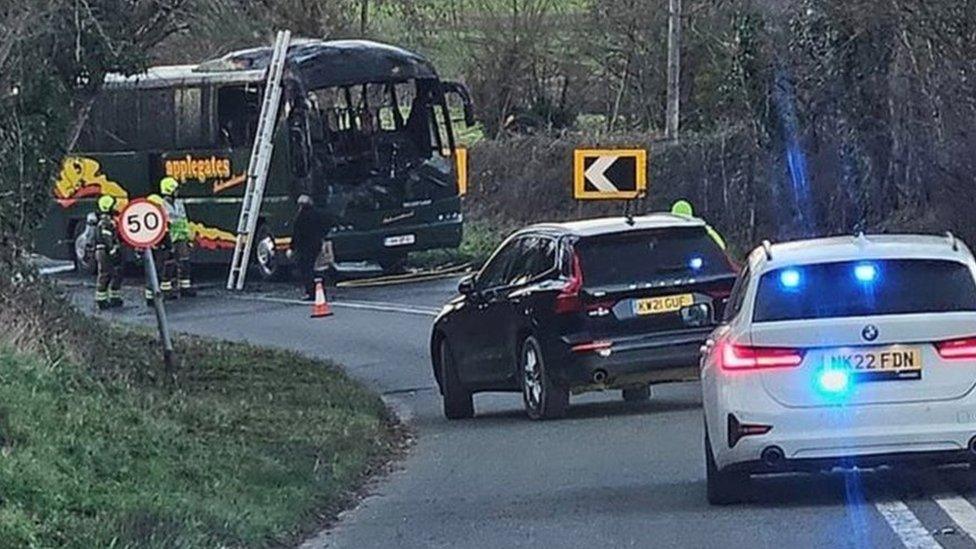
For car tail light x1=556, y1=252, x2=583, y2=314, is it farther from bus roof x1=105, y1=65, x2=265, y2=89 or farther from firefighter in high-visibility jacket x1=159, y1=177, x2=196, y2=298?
bus roof x1=105, y1=65, x2=265, y2=89

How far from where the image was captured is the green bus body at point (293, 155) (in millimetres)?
35312

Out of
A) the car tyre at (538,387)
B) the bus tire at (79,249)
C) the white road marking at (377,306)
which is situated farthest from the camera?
the bus tire at (79,249)

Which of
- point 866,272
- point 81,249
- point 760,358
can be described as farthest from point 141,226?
point 81,249

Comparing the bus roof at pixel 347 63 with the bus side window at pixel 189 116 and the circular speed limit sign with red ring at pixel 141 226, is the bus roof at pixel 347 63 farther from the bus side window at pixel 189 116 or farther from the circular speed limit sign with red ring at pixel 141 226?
the circular speed limit sign with red ring at pixel 141 226

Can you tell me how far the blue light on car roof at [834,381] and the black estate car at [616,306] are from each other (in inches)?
226

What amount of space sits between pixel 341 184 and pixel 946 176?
40.8ft

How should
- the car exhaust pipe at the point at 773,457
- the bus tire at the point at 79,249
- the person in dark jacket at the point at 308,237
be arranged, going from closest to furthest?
the car exhaust pipe at the point at 773,457 → the person in dark jacket at the point at 308,237 → the bus tire at the point at 79,249

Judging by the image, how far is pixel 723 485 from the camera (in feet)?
40.1

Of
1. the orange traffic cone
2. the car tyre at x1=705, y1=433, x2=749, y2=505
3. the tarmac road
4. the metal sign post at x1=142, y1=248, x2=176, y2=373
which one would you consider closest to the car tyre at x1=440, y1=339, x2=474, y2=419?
the tarmac road

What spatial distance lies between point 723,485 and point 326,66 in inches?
936

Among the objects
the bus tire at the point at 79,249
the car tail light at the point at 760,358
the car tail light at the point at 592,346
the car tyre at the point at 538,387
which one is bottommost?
the bus tire at the point at 79,249

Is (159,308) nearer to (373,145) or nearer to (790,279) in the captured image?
(790,279)

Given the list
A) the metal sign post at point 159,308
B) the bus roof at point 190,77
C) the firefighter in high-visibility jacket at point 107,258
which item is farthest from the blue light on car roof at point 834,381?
the bus roof at point 190,77

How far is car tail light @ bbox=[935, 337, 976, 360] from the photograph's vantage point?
11516mm
